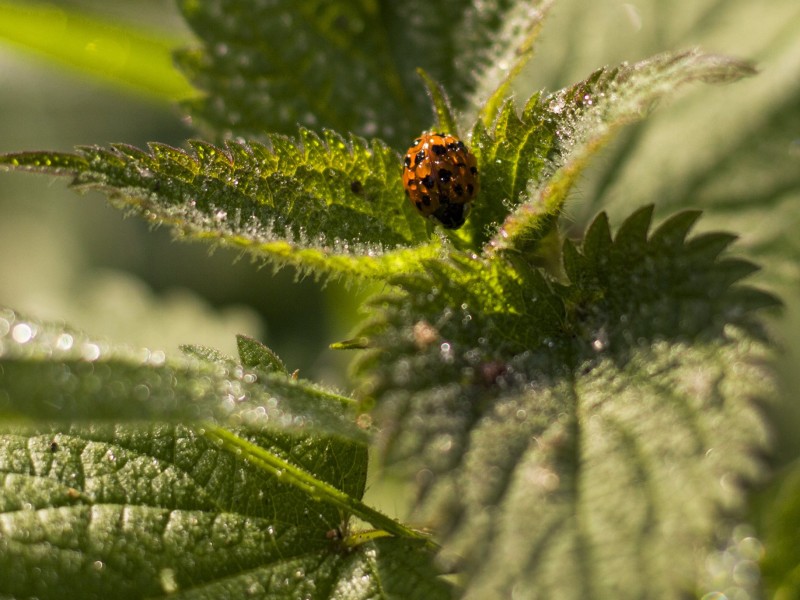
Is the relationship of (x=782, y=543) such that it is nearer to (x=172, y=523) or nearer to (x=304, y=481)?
(x=304, y=481)

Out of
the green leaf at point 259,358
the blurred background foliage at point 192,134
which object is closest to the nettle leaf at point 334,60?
the blurred background foliage at point 192,134

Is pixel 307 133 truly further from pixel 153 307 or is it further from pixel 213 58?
pixel 153 307

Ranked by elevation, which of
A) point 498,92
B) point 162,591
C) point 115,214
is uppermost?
point 115,214

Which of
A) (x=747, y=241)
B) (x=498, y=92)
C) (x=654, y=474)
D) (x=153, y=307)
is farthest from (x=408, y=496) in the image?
(x=153, y=307)

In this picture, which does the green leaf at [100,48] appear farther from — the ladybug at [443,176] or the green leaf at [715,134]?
the ladybug at [443,176]

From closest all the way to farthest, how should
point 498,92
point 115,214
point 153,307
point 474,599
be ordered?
point 474,599, point 498,92, point 153,307, point 115,214

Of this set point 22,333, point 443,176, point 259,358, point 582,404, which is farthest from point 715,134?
point 22,333

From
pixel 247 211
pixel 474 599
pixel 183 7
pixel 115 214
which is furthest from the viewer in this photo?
pixel 115 214
